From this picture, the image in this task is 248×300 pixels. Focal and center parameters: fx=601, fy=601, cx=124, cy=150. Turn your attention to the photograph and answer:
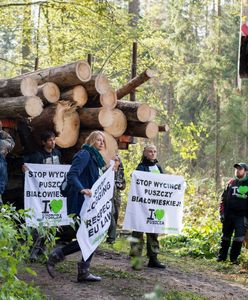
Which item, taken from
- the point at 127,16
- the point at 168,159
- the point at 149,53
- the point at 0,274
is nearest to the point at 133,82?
the point at 0,274

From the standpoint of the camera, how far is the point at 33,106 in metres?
8.38

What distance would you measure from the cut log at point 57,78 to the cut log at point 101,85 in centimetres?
23

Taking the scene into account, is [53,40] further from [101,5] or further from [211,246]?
[211,246]

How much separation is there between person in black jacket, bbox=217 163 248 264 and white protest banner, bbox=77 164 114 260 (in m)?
3.97

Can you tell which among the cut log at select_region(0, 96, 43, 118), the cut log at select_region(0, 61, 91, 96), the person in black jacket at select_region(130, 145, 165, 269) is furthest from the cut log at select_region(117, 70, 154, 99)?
the cut log at select_region(0, 96, 43, 118)

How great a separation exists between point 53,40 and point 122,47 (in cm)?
239

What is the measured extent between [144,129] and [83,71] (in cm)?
148

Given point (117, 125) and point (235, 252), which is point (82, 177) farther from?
point (235, 252)

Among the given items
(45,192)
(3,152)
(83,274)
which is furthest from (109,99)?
(83,274)

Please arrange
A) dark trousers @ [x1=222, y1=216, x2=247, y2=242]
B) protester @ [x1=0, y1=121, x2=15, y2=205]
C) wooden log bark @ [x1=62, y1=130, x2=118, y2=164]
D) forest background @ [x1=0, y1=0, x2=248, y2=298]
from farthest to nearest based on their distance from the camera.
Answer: forest background @ [x1=0, y1=0, x2=248, y2=298], dark trousers @ [x1=222, y1=216, x2=247, y2=242], wooden log bark @ [x1=62, y1=130, x2=118, y2=164], protester @ [x1=0, y1=121, x2=15, y2=205]

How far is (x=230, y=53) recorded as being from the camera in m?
28.0

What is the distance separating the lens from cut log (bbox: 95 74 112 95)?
9016 millimetres

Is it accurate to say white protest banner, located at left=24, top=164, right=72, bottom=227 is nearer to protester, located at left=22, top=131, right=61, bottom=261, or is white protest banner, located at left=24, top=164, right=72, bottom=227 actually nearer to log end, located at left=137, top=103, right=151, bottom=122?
protester, located at left=22, top=131, right=61, bottom=261

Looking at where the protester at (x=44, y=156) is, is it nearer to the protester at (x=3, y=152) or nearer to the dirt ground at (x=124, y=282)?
the dirt ground at (x=124, y=282)
